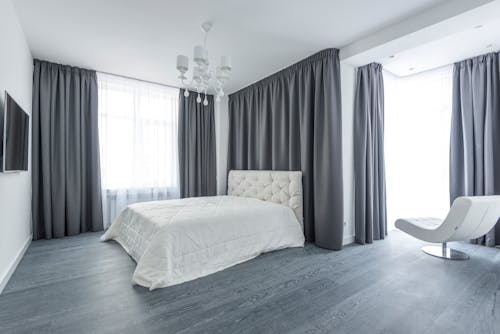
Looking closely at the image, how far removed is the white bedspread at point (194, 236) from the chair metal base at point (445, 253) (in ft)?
5.26

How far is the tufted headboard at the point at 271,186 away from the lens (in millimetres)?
3509

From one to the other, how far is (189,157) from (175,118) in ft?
2.76

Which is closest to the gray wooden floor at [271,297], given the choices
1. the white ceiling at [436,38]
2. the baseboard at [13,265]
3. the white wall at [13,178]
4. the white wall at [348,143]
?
the baseboard at [13,265]

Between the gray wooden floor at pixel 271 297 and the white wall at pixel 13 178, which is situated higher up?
the white wall at pixel 13 178

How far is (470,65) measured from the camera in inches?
137

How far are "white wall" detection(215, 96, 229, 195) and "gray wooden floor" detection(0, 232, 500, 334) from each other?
8.94 feet

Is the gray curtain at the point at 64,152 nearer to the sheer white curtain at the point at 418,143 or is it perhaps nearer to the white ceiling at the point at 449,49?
the white ceiling at the point at 449,49

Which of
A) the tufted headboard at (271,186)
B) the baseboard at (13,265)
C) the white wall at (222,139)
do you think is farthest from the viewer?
the white wall at (222,139)

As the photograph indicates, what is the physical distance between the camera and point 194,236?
251 cm

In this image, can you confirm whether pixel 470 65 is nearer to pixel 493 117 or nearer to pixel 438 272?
pixel 493 117

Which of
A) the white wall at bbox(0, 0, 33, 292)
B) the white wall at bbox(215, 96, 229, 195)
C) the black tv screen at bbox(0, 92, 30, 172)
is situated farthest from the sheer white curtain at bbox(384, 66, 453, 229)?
the white wall at bbox(0, 0, 33, 292)

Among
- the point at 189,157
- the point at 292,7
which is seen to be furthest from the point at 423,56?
the point at 189,157

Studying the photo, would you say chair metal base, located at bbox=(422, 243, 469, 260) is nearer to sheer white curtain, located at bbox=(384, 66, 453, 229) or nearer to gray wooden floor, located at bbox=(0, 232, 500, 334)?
gray wooden floor, located at bbox=(0, 232, 500, 334)

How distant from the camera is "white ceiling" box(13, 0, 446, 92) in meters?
2.38
